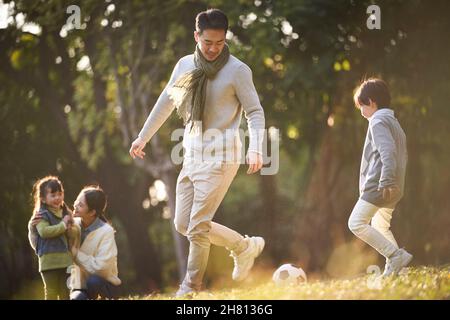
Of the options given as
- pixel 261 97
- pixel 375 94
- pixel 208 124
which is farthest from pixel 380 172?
pixel 261 97

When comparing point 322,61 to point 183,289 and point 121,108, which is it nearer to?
point 121,108

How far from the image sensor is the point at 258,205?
20.3 m

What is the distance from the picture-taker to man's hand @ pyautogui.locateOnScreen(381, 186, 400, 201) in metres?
6.38

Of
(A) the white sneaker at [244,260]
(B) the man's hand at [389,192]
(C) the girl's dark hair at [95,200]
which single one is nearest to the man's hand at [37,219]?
(C) the girl's dark hair at [95,200]

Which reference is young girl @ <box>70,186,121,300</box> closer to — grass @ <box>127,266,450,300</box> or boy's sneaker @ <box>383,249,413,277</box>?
grass @ <box>127,266,450,300</box>

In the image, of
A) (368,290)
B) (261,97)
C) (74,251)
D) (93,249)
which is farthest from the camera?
(261,97)

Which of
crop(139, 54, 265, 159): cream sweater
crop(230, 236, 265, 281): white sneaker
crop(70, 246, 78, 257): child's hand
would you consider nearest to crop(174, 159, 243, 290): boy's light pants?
crop(139, 54, 265, 159): cream sweater

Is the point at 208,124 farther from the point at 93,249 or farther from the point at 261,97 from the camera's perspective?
the point at 261,97

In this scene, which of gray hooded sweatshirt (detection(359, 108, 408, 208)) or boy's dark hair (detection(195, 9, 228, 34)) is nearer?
boy's dark hair (detection(195, 9, 228, 34))

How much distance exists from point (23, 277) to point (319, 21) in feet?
19.8

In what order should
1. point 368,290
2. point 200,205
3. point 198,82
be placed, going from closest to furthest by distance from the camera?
point 368,290 → point 200,205 → point 198,82

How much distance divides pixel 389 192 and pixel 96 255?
8.02ft

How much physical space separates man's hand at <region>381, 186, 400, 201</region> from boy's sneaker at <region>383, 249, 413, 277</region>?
16.2 inches

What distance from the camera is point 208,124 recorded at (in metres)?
6.41
